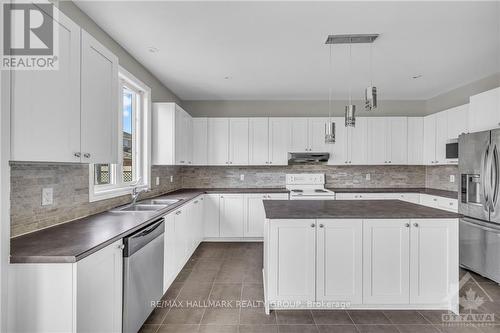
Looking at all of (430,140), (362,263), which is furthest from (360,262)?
(430,140)

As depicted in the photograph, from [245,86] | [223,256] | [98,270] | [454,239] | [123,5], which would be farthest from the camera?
[245,86]

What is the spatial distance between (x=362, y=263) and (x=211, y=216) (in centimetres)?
280

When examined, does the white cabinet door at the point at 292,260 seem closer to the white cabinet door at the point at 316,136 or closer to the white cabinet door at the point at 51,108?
the white cabinet door at the point at 51,108

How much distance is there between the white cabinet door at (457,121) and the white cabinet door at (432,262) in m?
2.28

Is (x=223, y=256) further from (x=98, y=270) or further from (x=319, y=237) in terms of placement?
(x=98, y=270)

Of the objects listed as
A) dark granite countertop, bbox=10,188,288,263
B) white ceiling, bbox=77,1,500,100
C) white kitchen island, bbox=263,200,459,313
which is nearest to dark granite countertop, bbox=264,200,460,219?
white kitchen island, bbox=263,200,459,313

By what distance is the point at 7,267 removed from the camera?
1275mm

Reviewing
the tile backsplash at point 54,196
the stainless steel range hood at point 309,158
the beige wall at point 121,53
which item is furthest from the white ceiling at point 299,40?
the tile backsplash at point 54,196

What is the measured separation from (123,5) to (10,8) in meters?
1.03

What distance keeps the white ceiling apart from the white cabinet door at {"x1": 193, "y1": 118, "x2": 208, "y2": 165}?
847mm

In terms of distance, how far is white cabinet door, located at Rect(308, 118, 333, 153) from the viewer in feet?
15.9

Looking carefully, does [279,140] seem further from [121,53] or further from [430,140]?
[121,53]

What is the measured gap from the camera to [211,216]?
179 inches

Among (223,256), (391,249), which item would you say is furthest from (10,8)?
(223,256)
